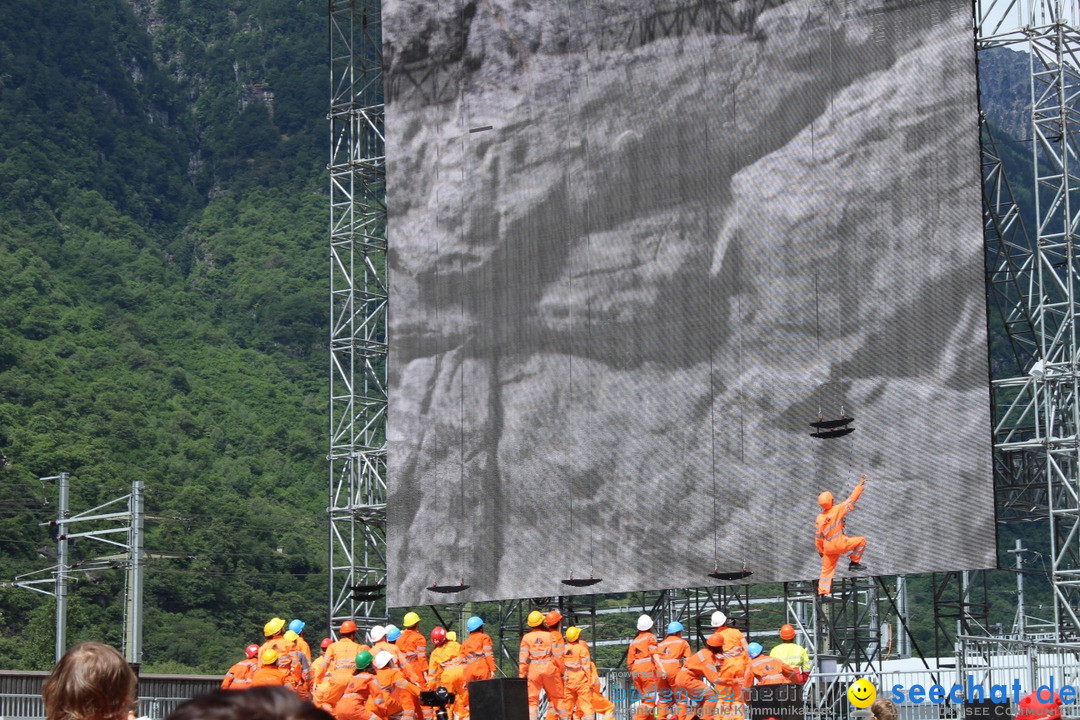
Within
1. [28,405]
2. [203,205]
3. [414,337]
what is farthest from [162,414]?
[414,337]

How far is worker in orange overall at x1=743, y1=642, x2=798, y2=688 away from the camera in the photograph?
47.6 feet

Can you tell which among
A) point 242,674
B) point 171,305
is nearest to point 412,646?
point 242,674

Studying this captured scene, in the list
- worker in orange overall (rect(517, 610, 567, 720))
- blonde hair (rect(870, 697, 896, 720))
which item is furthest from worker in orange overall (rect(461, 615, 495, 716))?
blonde hair (rect(870, 697, 896, 720))

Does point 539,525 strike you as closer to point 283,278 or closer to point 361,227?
point 361,227

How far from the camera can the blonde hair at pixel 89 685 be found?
12.0 ft

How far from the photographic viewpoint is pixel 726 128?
2138 centimetres

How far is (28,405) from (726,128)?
27140 mm

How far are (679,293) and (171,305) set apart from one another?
3325 cm

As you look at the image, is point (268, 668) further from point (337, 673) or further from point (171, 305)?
point (171, 305)

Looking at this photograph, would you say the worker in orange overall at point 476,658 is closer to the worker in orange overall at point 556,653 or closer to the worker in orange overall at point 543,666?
the worker in orange overall at point 543,666

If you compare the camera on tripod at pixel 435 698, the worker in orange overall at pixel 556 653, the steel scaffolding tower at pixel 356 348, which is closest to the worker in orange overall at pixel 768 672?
the worker in orange overall at pixel 556 653

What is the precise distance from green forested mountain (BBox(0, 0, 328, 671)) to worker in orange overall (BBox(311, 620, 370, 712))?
70.8ft

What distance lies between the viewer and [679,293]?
70.1ft

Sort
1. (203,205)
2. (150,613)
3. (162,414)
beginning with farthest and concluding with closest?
(203,205), (162,414), (150,613)
